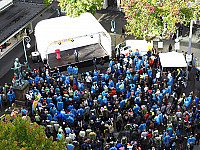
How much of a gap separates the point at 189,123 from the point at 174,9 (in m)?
8.93

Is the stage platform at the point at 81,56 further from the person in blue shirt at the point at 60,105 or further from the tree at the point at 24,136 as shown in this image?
the tree at the point at 24,136

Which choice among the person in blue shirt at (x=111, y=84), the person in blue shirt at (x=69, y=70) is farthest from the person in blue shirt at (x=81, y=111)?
the person in blue shirt at (x=69, y=70)

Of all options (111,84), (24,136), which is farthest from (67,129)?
(24,136)

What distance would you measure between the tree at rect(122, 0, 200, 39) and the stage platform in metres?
5.97

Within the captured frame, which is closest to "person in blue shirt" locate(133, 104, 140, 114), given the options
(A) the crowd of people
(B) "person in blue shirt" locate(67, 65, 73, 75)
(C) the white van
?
(A) the crowd of people

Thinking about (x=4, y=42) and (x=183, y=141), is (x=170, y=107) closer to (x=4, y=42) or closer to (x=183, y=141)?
(x=183, y=141)

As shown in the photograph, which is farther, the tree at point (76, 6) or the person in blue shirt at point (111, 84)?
the tree at point (76, 6)

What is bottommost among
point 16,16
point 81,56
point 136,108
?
point 136,108

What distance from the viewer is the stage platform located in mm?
36375

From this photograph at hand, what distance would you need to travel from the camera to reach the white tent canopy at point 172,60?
107 feet

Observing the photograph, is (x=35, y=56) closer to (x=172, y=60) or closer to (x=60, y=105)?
(x=60, y=105)

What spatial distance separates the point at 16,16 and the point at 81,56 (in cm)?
833

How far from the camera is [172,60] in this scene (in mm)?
32906

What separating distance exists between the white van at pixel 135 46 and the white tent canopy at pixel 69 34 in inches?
53.9
